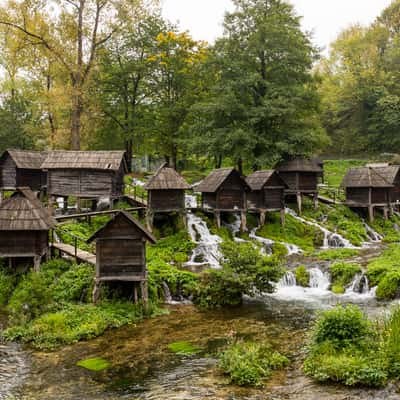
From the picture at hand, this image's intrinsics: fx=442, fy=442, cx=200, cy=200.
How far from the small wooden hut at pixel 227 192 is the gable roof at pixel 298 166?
5.94 meters

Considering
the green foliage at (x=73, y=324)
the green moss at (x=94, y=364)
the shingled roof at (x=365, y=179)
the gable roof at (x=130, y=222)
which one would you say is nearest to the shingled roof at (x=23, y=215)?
the gable roof at (x=130, y=222)

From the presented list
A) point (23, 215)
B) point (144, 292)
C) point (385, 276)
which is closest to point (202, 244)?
point (144, 292)

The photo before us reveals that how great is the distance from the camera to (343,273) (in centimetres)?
1975

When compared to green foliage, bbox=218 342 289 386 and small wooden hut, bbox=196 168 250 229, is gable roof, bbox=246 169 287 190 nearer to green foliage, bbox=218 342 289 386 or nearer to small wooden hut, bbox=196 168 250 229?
small wooden hut, bbox=196 168 250 229

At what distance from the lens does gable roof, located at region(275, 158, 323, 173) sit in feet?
108

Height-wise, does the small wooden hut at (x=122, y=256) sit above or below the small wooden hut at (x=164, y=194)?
below

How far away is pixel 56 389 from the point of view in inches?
409

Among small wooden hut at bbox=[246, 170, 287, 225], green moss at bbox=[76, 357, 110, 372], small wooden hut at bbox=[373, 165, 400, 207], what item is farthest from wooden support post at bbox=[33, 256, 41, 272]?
small wooden hut at bbox=[373, 165, 400, 207]

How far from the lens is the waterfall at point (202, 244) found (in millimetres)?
24031

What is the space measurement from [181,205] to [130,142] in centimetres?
1494

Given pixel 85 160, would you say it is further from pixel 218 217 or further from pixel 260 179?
pixel 260 179

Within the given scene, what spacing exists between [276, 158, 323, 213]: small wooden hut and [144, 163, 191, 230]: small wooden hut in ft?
33.4

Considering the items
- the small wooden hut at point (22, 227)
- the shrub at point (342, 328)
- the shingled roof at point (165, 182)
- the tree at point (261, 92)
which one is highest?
the tree at point (261, 92)

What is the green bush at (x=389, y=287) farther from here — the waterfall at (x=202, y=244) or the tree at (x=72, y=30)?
the tree at (x=72, y=30)
